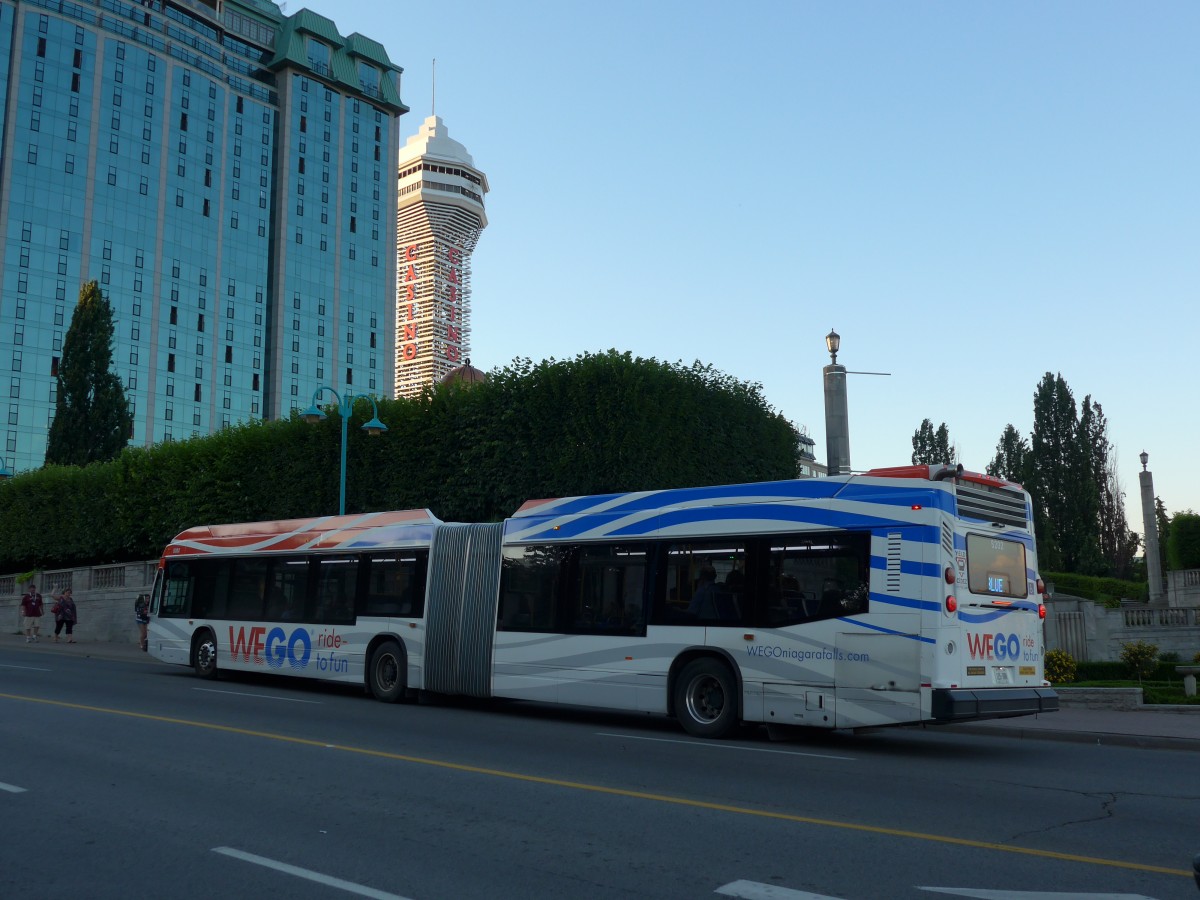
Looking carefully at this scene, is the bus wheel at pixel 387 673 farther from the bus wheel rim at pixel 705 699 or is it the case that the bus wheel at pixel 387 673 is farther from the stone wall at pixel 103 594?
the stone wall at pixel 103 594

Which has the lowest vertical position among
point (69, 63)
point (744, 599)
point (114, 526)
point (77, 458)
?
point (744, 599)

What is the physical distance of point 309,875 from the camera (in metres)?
6.12

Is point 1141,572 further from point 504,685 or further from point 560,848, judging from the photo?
point 560,848

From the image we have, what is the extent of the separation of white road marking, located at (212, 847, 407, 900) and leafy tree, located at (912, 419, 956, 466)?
238 ft

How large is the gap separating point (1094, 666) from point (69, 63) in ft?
365

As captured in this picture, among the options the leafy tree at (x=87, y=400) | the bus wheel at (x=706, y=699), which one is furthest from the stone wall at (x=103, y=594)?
the bus wheel at (x=706, y=699)

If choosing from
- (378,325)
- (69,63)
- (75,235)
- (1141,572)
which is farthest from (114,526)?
(378,325)

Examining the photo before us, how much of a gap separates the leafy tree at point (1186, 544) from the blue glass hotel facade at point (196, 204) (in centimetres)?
7470

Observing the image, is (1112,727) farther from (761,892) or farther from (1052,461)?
(1052,461)

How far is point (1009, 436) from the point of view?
7269 centimetres

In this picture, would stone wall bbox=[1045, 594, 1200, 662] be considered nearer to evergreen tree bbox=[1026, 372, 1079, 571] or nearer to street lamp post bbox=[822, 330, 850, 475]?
street lamp post bbox=[822, 330, 850, 475]

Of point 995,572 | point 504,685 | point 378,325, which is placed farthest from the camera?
point 378,325

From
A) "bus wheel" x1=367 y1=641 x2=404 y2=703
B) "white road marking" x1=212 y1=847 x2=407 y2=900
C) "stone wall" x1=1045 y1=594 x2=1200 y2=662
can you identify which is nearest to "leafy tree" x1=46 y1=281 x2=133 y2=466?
"bus wheel" x1=367 y1=641 x2=404 y2=703

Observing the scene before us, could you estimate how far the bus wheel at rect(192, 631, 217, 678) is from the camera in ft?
72.4
